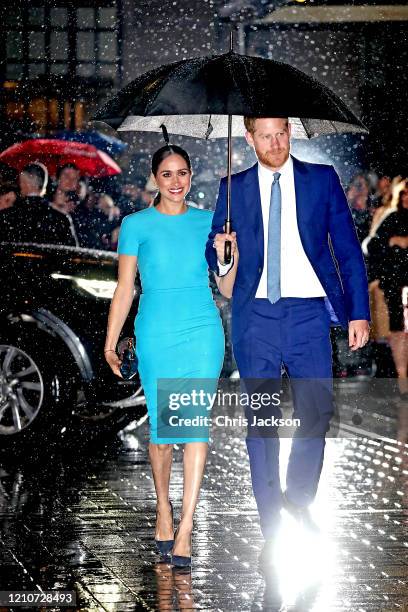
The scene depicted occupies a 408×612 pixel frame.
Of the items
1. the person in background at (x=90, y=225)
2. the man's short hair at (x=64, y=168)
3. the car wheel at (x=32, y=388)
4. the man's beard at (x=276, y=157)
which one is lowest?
the car wheel at (x=32, y=388)

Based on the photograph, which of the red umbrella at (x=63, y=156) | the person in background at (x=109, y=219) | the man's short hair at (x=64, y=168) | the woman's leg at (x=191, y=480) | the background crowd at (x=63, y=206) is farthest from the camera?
the red umbrella at (x=63, y=156)

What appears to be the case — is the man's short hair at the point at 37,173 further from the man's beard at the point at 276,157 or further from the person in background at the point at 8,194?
the man's beard at the point at 276,157

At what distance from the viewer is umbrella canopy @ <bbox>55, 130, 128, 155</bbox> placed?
53.2 ft

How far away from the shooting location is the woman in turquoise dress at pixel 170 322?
25.1 ft

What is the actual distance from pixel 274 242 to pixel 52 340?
4034 millimetres

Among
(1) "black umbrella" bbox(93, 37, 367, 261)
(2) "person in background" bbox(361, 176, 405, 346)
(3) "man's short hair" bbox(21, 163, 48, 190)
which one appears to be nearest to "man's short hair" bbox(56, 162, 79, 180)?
(3) "man's short hair" bbox(21, 163, 48, 190)

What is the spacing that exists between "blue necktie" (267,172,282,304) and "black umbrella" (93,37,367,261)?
19 cm

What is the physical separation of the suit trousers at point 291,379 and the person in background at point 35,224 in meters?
5.14

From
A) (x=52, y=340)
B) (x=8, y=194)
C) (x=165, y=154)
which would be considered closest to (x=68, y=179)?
(x=8, y=194)

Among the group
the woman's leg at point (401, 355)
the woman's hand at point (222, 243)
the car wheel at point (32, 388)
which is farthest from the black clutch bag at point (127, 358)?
the woman's leg at point (401, 355)

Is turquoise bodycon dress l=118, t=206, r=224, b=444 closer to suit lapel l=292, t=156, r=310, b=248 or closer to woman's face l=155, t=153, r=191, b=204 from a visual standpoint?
woman's face l=155, t=153, r=191, b=204

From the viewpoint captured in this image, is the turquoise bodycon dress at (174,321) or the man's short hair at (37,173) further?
the man's short hair at (37,173)

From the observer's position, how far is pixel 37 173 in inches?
559

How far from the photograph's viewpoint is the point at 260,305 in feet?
25.1
